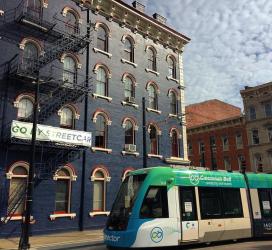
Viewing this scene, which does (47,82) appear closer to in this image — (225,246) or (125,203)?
(125,203)

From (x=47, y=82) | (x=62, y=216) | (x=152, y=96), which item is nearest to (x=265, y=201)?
(x=62, y=216)

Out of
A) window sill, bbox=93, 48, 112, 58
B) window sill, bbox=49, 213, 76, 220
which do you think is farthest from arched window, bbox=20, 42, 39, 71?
window sill, bbox=49, 213, 76, 220

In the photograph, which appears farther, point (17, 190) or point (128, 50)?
point (128, 50)

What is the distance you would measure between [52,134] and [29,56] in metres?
5.24

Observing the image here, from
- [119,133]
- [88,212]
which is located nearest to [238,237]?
[88,212]

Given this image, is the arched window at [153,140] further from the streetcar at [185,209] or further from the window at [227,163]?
the window at [227,163]

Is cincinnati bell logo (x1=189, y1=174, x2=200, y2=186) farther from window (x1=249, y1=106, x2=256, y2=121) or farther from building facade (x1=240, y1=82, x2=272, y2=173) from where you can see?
window (x1=249, y1=106, x2=256, y2=121)

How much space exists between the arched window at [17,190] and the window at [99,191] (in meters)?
5.01

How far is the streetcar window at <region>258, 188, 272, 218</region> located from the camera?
52.7 ft

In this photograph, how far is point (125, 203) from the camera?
41.9 feet

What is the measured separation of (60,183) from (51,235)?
121 inches

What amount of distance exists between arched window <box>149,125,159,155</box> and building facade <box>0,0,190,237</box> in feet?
0.27

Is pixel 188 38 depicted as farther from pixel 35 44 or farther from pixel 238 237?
pixel 238 237

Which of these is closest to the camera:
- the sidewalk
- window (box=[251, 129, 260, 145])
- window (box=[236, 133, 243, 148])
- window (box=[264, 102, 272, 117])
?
the sidewalk
